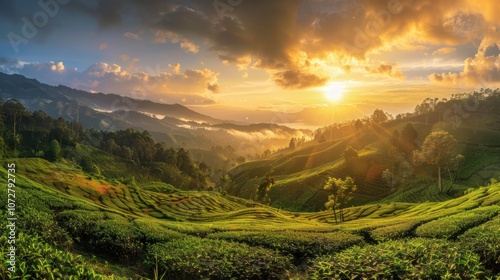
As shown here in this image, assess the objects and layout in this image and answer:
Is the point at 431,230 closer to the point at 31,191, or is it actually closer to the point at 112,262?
the point at 112,262

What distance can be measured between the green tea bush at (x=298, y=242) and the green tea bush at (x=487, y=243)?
1094 centimetres

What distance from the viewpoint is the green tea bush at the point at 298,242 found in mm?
31734

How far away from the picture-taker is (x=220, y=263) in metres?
25.2

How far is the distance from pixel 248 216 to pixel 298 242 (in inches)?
1665

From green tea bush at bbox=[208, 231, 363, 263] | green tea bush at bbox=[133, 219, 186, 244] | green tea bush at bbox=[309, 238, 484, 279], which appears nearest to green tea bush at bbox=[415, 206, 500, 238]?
green tea bush at bbox=[208, 231, 363, 263]

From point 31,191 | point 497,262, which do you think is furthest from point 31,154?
point 497,262

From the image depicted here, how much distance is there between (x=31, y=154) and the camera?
184 meters

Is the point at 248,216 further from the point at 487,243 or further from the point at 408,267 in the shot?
the point at 408,267

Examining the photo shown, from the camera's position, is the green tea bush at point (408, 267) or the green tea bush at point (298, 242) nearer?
the green tea bush at point (408, 267)

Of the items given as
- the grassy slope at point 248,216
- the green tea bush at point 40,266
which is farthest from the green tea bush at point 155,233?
the green tea bush at point 40,266

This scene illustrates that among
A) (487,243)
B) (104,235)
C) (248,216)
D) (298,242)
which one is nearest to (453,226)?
(487,243)

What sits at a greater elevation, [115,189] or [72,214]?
[72,214]

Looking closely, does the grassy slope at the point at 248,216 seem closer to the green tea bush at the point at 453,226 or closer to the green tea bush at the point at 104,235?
the green tea bush at the point at 453,226

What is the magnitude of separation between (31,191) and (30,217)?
19.6 m
